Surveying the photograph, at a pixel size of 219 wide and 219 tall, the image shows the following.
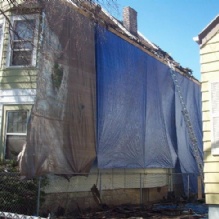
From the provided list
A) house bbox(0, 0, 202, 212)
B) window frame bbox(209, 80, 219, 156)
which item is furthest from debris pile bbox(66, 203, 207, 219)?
window frame bbox(209, 80, 219, 156)

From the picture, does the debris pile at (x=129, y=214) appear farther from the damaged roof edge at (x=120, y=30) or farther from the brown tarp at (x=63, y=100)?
the damaged roof edge at (x=120, y=30)

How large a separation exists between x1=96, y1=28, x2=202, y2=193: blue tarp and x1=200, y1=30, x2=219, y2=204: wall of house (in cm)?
560

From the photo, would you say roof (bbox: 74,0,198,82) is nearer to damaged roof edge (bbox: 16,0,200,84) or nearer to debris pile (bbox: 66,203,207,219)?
damaged roof edge (bbox: 16,0,200,84)

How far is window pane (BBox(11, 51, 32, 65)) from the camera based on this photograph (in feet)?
38.3

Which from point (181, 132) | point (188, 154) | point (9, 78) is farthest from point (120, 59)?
point (188, 154)

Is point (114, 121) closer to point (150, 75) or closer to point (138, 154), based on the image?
point (138, 154)

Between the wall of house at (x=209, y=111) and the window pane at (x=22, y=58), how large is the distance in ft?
19.6

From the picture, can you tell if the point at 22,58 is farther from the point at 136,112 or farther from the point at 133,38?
the point at 133,38

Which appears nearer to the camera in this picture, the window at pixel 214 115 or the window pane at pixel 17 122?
the window at pixel 214 115

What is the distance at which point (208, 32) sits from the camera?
810 centimetres

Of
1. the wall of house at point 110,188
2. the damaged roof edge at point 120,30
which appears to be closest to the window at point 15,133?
the wall of house at point 110,188

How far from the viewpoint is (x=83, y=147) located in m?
12.2

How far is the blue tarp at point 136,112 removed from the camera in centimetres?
1347

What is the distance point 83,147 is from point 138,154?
364 cm
